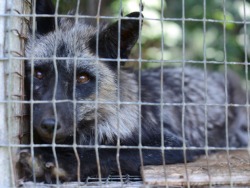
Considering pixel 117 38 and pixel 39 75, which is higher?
pixel 117 38

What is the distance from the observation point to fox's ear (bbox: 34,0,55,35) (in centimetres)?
434

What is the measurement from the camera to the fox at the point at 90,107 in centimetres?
360

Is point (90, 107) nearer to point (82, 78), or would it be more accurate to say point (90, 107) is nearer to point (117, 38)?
point (82, 78)

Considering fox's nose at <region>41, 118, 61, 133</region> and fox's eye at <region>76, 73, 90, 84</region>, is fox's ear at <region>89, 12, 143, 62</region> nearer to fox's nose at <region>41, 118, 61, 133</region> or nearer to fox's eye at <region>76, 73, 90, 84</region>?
fox's eye at <region>76, 73, 90, 84</region>

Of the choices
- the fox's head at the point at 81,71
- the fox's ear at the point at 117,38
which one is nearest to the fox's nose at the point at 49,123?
the fox's head at the point at 81,71

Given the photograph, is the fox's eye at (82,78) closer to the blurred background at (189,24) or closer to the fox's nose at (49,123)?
the fox's nose at (49,123)

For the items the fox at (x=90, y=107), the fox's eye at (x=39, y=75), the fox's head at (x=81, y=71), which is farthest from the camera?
the fox's eye at (x=39, y=75)

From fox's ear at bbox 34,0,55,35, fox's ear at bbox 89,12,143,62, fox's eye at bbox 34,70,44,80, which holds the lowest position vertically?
fox's eye at bbox 34,70,44,80

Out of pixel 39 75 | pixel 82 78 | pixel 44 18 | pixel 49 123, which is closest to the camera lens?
pixel 49 123

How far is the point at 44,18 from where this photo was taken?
4.43 meters

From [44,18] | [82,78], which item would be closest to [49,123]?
[82,78]

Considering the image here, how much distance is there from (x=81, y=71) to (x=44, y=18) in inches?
25.9

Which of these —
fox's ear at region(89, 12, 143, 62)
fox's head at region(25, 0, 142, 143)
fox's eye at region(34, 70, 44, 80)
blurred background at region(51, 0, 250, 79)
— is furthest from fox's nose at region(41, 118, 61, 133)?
blurred background at region(51, 0, 250, 79)

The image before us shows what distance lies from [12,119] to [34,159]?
1.22 feet
